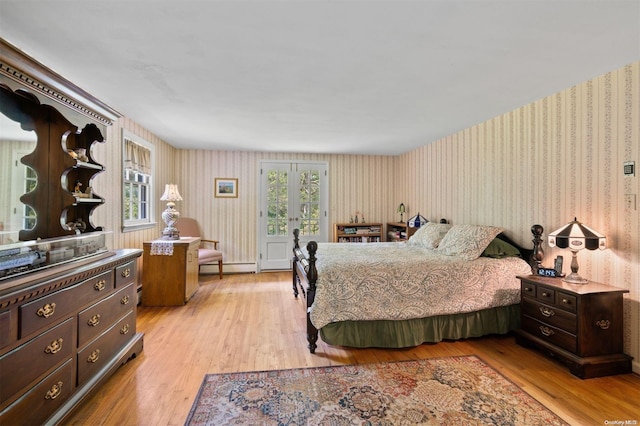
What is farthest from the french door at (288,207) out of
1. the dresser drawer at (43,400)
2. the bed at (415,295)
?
the dresser drawer at (43,400)

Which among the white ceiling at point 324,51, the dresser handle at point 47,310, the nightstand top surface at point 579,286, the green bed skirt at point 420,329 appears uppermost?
the white ceiling at point 324,51

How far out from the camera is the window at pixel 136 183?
3689 millimetres

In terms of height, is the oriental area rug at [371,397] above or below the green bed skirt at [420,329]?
below

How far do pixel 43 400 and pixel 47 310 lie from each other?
0.44 m

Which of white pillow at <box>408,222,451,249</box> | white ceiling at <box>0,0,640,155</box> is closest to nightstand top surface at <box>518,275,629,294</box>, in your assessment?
white pillow at <box>408,222,451,249</box>

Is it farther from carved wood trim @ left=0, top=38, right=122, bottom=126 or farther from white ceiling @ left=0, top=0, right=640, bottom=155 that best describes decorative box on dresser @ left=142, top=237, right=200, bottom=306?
carved wood trim @ left=0, top=38, right=122, bottom=126

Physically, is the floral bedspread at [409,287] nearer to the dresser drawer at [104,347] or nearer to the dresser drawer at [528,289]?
the dresser drawer at [528,289]

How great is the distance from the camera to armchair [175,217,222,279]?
15.9 feet

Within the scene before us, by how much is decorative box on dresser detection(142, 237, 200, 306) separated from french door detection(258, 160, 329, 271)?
6.61 feet

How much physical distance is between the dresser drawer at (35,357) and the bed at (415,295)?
1.63 meters

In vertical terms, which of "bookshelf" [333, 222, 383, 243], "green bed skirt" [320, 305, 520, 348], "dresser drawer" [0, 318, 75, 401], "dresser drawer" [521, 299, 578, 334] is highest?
"bookshelf" [333, 222, 383, 243]

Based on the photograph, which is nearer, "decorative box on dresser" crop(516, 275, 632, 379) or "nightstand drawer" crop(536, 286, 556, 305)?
"decorative box on dresser" crop(516, 275, 632, 379)

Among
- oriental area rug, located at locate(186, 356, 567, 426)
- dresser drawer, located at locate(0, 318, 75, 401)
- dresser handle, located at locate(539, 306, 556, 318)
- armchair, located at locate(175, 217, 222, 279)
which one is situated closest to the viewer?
dresser drawer, located at locate(0, 318, 75, 401)

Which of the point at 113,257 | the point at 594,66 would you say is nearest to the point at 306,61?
the point at 113,257
